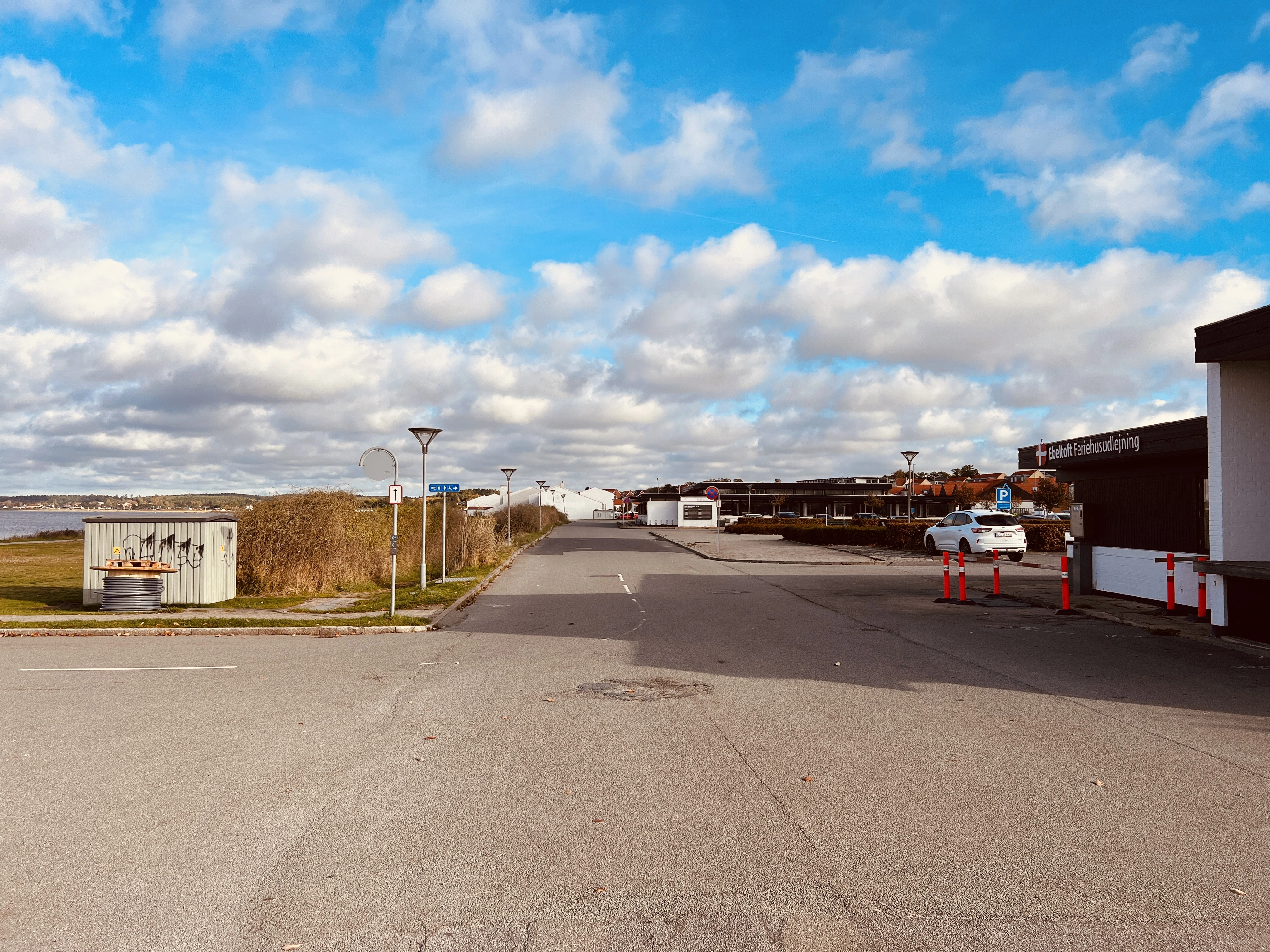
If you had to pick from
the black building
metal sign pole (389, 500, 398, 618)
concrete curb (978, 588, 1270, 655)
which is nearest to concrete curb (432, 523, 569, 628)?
metal sign pole (389, 500, 398, 618)

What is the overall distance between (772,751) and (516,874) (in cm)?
281

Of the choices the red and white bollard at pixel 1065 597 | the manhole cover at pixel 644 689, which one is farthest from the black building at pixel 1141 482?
the manhole cover at pixel 644 689

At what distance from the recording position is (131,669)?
1061 cm

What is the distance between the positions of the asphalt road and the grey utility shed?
744 centimetres

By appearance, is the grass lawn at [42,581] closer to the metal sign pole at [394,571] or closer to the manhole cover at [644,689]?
the metal sign pole at [394,571]

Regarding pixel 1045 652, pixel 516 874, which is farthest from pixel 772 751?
pixel 1045 652

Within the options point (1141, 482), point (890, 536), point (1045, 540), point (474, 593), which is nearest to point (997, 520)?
point (1045, 540)

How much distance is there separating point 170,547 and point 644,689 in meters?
13.5

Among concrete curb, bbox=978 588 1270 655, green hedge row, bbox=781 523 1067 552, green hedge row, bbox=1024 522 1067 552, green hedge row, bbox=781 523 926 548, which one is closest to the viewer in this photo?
concrete curb, bbox=978 588 1270 655

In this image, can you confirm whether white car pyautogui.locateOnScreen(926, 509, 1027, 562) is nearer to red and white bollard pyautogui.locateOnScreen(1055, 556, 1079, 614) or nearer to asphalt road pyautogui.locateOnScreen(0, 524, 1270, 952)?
red and white bollard pyautogui.locateOnScreen(1055, 556, 1079, 614)

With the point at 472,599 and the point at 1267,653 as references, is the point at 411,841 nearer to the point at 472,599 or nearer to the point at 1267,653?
the point at 1267,653

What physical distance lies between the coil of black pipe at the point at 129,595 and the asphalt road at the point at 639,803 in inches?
234

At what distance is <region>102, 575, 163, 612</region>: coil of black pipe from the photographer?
16.7 metres

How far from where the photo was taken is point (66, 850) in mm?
4715
